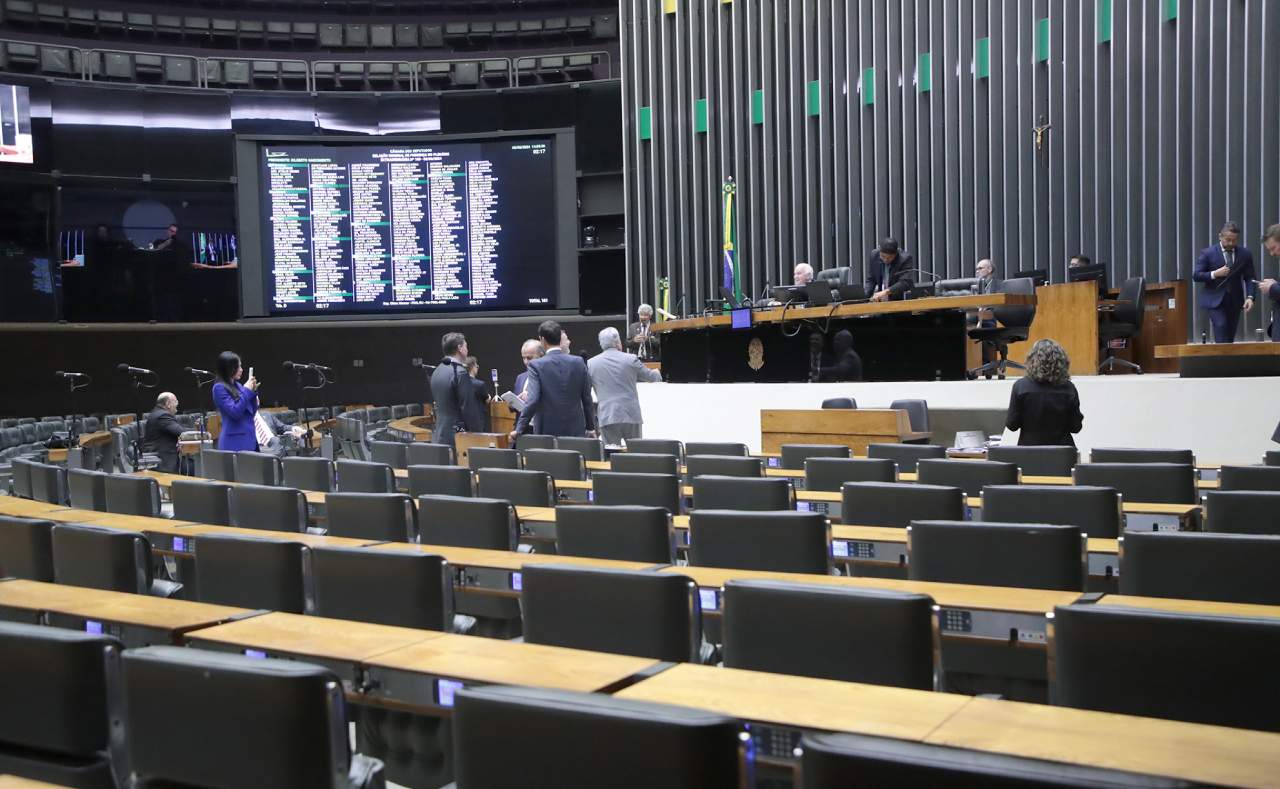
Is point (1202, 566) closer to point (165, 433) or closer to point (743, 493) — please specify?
point (743, 493)

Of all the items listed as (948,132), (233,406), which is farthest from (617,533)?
(948,132)

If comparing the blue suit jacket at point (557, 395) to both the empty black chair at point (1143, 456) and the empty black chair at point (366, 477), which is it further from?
the empty black chair at point (1143, 456)

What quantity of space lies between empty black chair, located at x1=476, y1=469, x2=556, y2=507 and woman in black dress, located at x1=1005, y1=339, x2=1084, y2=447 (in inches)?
96.7

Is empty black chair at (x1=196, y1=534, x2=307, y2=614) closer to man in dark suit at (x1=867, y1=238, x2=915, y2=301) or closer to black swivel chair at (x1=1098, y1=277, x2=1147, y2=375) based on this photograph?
man in dark suit at (x1=867, y1=238, x2=915, y2=301)

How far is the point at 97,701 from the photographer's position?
2092mm

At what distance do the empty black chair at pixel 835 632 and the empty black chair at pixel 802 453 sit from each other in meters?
3.60

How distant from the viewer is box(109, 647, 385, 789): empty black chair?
70.7 inches

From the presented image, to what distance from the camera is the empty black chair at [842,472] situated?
15.9 ft

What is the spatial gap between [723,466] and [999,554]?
2321mm

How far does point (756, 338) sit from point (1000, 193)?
491cm

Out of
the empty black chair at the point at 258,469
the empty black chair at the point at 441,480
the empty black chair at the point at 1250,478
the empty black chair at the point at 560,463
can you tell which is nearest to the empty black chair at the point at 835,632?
the empty black chair at the point at 1250,478

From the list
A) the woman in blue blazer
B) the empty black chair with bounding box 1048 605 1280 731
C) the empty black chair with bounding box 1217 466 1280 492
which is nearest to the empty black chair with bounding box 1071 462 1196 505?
the empty black chair with bounding box 1217 466 1280 492

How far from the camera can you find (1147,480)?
437 cm

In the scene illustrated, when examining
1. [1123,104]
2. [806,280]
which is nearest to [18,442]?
[806,280]
